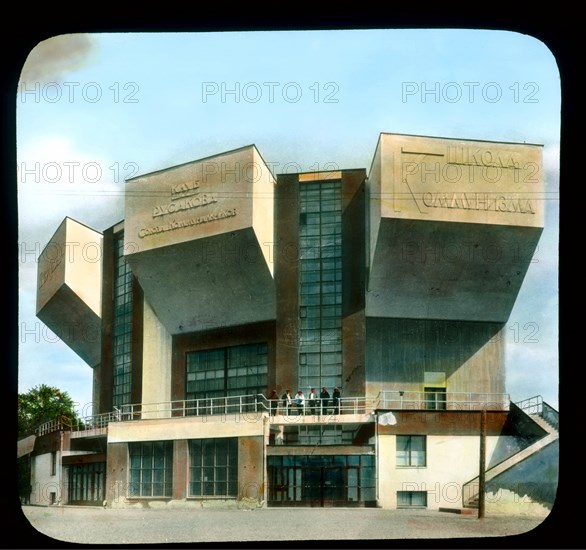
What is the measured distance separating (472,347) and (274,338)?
6.64 feet

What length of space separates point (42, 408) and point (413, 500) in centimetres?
375

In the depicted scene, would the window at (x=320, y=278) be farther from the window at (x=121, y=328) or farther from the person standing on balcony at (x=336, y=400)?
the window at (x=121, y=328)

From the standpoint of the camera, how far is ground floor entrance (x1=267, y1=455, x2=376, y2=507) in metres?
9.49

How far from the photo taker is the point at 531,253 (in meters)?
9.44

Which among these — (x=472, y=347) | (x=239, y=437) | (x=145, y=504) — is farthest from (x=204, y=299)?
(x=472, y=347)

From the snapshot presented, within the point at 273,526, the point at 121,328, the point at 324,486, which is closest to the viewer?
the point at 273,526

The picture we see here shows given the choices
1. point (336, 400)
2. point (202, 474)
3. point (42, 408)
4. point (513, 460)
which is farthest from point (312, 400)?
point (42, 408)

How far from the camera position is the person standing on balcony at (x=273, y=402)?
32.2ft

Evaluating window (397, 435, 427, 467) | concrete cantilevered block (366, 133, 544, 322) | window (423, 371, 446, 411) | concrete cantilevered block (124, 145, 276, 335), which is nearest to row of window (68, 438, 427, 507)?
window (397, 435, 427, 467)

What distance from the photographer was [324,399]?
9.74 m

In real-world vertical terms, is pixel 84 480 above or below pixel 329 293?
below

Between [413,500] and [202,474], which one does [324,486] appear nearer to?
[413,500]

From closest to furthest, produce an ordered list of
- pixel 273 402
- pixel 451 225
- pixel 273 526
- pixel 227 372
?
pixel 273 526
pixel 451 225
pixel 273 402
pixel 227 372

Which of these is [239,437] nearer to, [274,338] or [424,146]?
[274,338]
